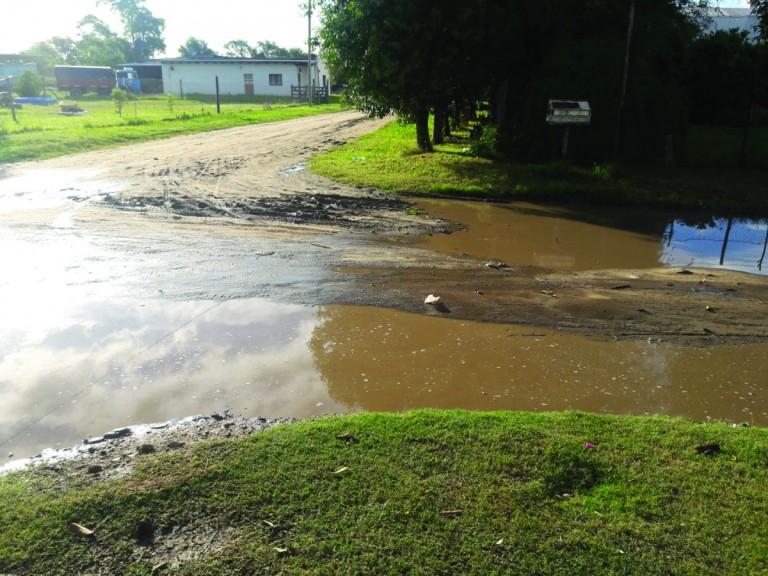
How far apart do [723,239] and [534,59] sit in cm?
868

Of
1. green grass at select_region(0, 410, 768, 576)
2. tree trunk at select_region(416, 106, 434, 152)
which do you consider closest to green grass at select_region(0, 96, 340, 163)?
tree trunk at select_region(416, 106, 434, 152)

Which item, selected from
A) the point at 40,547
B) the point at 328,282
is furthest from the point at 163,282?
the point at 40,547

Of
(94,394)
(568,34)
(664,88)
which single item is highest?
(568,34)

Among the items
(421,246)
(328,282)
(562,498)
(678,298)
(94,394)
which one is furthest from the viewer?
(421,246)

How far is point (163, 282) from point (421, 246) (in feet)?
13.9

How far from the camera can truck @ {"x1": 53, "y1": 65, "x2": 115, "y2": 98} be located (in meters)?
53.2

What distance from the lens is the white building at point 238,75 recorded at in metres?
57.8

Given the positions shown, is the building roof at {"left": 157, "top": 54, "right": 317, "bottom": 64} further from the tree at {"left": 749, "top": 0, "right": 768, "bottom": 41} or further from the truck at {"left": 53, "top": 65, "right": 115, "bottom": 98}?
the tree at {"left": 749, "top": 0, "right": 768, "bottom": 41}

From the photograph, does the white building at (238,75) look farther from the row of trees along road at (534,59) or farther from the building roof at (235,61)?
the row of trees along road at (534,59)

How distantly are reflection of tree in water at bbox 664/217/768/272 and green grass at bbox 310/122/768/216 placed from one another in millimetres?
1194

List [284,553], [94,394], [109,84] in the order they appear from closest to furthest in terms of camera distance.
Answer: [284,553], [94,394], [109,84]

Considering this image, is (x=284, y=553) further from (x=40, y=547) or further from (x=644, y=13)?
(x=644, y=13)

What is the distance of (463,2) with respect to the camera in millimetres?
16266

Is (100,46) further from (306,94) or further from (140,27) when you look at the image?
(306,94)
